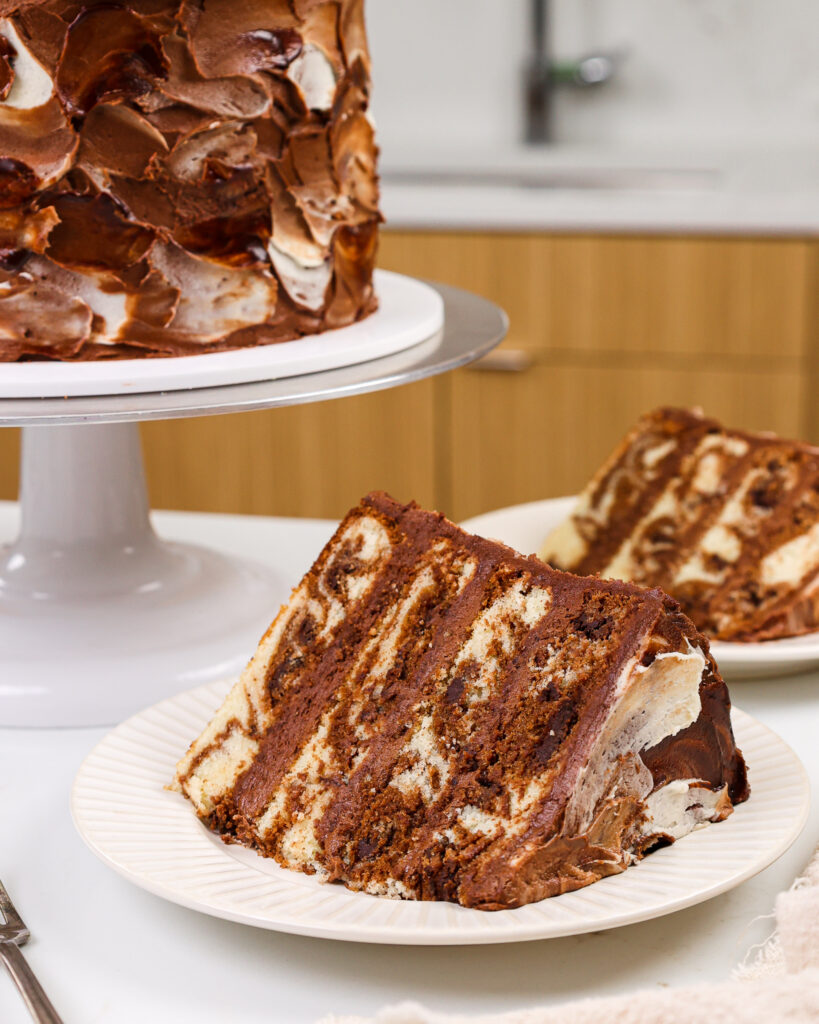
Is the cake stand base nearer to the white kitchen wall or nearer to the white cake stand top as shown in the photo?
the white cake stand top

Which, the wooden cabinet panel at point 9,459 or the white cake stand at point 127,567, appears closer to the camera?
the white cake stand at point 127,567

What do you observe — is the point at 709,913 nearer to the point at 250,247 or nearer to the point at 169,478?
the point at 250,247

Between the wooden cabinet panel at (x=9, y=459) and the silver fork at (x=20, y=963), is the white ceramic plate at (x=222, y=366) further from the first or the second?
the wooden cabinet panel at (x=9, y=459)

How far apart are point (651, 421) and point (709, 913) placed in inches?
25.5

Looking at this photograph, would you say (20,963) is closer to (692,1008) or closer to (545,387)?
(692,1008)

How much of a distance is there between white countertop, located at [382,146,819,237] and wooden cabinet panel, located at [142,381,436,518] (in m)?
0.38

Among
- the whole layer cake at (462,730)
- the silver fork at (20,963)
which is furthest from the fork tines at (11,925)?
the whole layer cake at (462,730)

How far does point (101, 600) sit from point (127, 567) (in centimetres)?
5

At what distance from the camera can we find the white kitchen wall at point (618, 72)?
322cm

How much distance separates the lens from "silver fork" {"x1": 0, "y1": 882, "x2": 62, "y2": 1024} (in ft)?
2.17

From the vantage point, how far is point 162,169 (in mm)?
971

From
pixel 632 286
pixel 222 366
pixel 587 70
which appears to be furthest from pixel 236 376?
pixel 587 70

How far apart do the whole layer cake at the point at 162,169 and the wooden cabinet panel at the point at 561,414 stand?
1663 millimetres

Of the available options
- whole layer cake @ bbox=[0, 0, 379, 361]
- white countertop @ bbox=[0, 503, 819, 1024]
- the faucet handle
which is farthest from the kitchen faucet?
white countertop @ bbox=[0, 503, 819, 1024]
